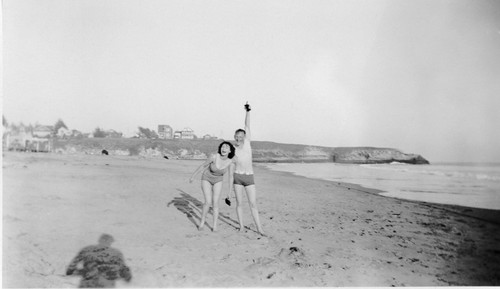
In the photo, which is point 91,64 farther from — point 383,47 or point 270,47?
point 383,47

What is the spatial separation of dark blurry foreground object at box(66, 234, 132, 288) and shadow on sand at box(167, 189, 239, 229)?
107 cm

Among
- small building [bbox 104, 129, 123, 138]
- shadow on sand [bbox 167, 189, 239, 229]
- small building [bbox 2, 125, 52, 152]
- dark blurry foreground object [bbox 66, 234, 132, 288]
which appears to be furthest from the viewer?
small building [bbox 104, 129, 123, 138]

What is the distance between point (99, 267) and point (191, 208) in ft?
6.37

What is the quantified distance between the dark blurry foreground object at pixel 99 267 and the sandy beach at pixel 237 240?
7 centimetres

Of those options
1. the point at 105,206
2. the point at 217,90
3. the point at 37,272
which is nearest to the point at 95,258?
the point at 37,272

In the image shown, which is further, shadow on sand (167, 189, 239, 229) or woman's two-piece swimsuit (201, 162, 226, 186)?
shadow on sand (167, 189, 239, 229)

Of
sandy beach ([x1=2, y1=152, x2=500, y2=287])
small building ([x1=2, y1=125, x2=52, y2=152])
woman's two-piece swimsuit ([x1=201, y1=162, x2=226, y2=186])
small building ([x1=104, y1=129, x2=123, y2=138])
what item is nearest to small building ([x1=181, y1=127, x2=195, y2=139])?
small building ([x1=104, y1=129, x2=123, y2=138])

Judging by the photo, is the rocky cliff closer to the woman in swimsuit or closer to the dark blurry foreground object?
the woman in swimsuit

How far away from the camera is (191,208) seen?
468 centimetres

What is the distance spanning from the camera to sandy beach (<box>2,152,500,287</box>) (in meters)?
2.93

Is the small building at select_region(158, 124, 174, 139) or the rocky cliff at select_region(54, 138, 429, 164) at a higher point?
the small building at select_region(158, 124, 174, 139)

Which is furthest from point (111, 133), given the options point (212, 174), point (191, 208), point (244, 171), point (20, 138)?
point (244, 171)

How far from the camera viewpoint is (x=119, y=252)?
3.06m

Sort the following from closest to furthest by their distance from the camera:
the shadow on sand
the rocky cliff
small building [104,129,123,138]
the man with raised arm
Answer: the man with raised arm, the shadow on sand, small building [104,129,123,138], the rocky cliff
